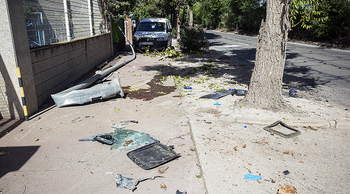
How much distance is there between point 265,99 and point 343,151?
1.78m

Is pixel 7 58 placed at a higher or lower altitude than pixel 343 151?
higher

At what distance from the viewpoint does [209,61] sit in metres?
12.1

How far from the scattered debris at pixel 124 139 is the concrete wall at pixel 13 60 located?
1922 millimetres

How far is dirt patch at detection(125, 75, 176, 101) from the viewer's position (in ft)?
21.3

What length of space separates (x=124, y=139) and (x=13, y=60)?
2.63 m

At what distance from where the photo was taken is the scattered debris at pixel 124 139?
3883 mm

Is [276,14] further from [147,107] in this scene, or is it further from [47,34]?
[47,34]

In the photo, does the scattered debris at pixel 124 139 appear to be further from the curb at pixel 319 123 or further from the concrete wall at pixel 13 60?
the curb at pixel 319 123

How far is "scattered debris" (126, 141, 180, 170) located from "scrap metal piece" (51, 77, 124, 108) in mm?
2589

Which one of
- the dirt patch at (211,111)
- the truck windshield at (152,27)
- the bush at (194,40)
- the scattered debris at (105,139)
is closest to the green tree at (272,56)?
the dirt patch at (211,111)

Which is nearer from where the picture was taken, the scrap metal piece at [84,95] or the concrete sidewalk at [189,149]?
the concrete sidewalk at [189,149]

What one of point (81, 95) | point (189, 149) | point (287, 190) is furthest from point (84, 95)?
point (287, 190)

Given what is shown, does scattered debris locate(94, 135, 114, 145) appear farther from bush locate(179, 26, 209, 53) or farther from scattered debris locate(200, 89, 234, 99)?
bush locate(179, 26, 209, 53)

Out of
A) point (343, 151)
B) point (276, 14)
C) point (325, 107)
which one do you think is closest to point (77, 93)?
point (276, 14)
